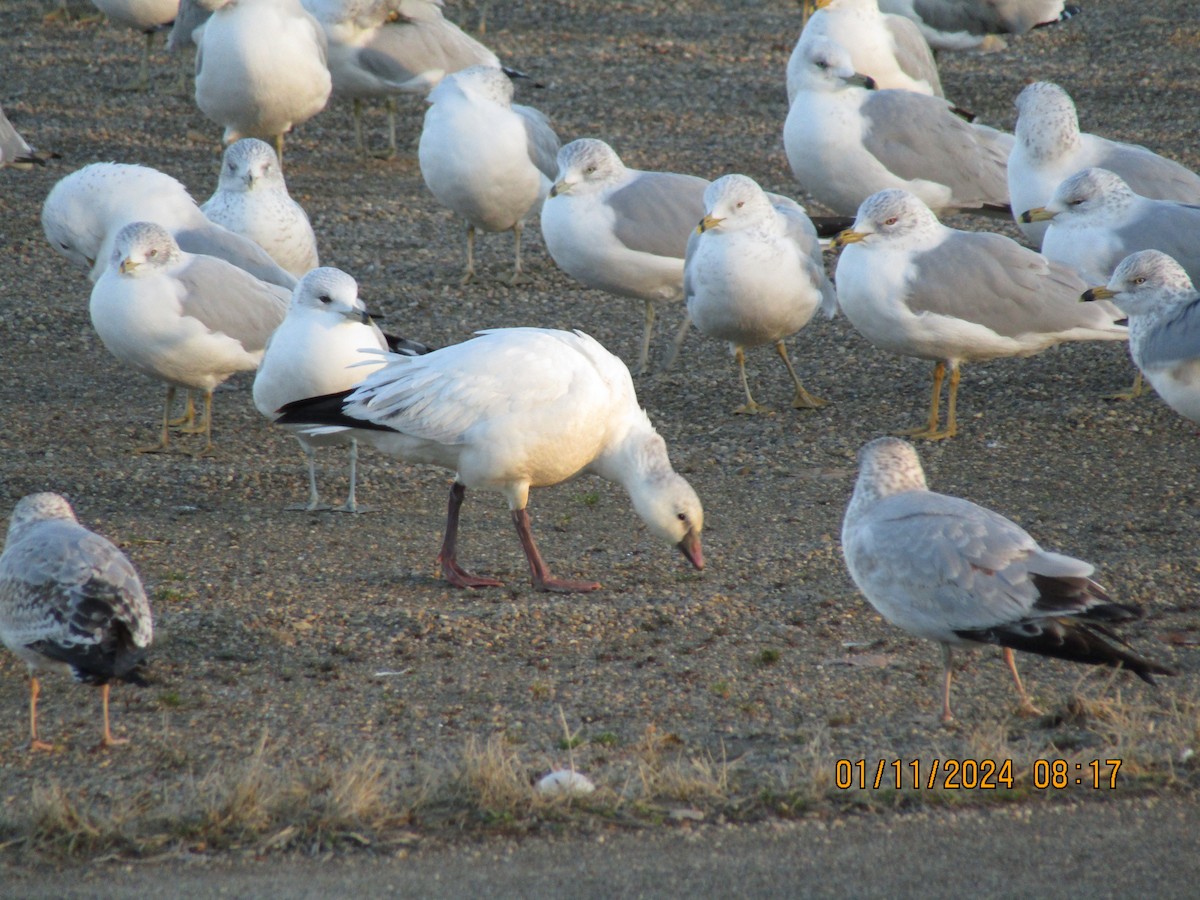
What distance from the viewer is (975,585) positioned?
4172mm

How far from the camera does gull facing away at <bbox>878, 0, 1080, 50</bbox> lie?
14.4 metres

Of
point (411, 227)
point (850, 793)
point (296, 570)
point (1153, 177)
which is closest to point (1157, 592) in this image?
point (850, 793)

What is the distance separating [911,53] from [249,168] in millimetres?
5478

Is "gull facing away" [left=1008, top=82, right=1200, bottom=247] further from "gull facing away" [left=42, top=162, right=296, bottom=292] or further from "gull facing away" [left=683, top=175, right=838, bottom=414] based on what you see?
"gull facing away" [left=42, top=162, right=296, bottom=292]

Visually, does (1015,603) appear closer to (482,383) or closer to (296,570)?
(482,383)

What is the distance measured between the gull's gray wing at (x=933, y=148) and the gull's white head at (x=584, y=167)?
187 centimetres

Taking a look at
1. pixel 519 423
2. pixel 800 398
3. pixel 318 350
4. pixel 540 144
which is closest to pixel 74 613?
pixel 519 423

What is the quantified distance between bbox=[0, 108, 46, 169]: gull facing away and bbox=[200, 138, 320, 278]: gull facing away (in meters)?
3.38

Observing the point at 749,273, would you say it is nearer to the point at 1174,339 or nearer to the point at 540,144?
the point at 1174,339

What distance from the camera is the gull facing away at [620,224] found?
840cm

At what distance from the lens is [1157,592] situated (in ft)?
17.5

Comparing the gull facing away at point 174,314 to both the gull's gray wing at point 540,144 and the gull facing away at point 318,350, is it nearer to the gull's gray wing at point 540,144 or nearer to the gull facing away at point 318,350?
the gull facing away at point 318,350

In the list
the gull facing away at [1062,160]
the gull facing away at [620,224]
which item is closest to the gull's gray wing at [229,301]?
the gull facing away at [620,224]

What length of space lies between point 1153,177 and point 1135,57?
7.88 meters
